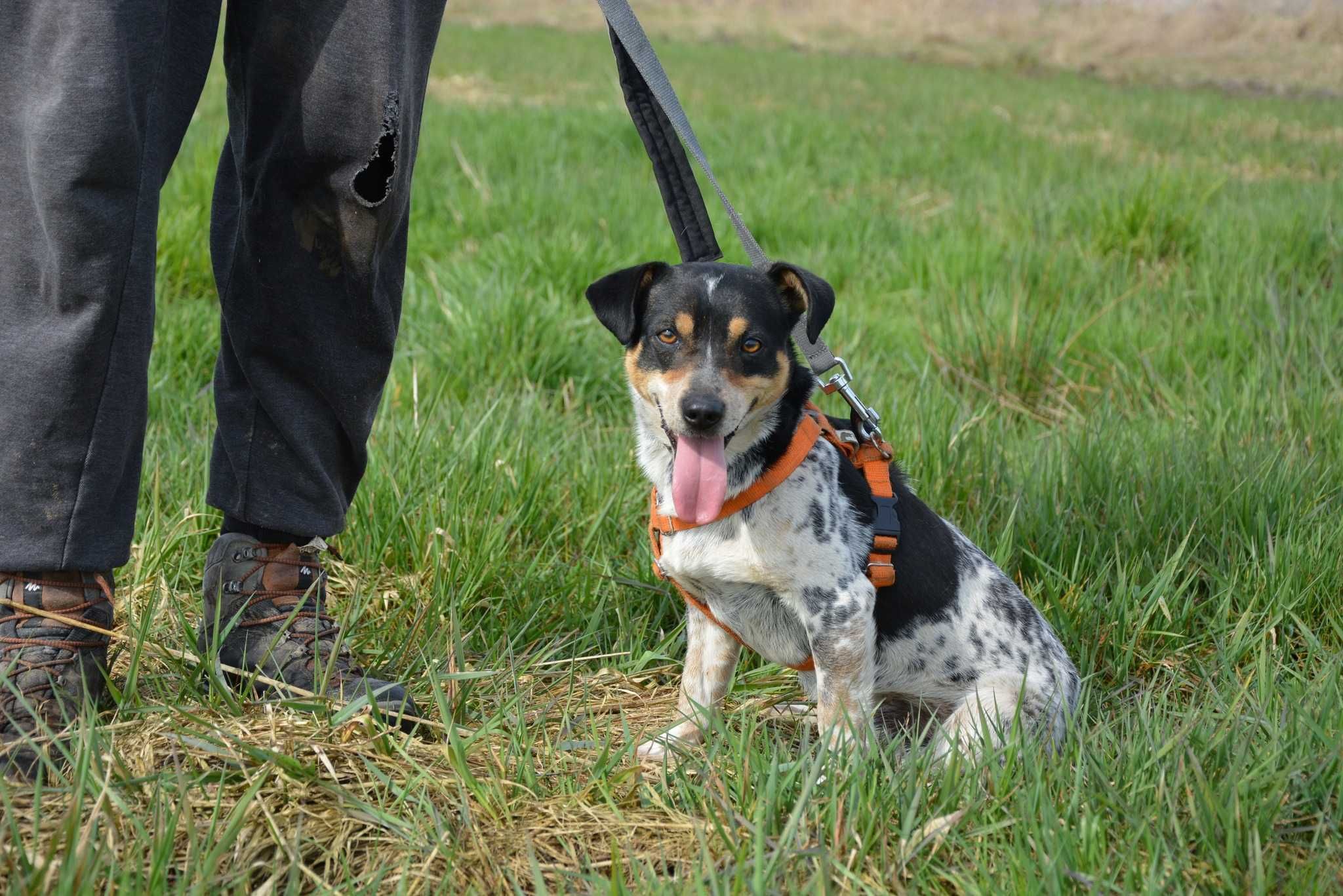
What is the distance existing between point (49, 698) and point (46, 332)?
66cm

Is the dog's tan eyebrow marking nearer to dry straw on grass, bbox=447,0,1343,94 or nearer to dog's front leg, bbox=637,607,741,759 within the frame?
dog's front leg, bbox=637,607,741,759

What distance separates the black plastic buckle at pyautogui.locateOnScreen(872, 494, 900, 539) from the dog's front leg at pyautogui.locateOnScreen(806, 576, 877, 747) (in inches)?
4.7

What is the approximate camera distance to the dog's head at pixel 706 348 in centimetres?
230

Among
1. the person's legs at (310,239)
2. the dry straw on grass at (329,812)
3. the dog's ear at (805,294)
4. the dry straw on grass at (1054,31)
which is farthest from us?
the dry straw on grass at (1054,31)

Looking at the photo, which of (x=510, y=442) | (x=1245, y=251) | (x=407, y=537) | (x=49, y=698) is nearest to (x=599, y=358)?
(x=510, y=442)

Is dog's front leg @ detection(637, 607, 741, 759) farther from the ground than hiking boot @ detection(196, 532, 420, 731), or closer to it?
closer to it

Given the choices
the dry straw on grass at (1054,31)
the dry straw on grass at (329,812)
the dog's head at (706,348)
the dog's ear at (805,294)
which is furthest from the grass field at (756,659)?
the dry straw on grass at (1054,31)

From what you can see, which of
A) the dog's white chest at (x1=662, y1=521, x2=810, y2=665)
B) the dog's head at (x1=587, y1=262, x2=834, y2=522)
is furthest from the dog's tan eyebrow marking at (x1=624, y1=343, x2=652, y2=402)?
the dog's white chest at (x1=662, y1=521, x2=810, y2=665)

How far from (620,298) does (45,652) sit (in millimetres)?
1337

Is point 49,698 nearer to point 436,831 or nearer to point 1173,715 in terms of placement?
point 436,831

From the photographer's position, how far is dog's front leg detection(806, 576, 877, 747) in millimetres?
2320

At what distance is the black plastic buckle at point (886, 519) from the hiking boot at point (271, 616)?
41.4 inches

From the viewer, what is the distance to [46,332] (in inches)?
71.1

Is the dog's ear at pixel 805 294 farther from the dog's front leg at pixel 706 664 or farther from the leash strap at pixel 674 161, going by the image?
the dog's front leg at pixel 706 664
